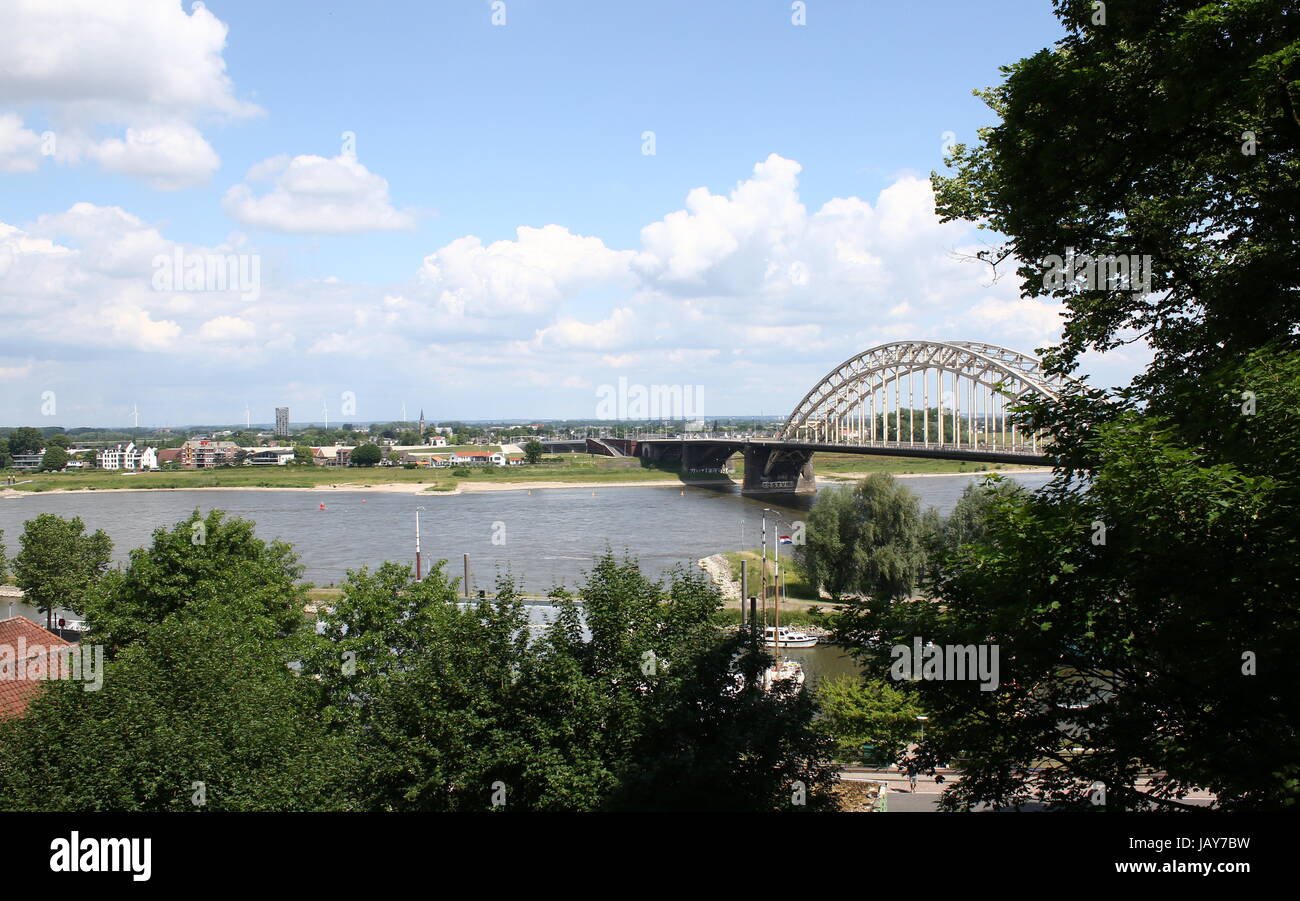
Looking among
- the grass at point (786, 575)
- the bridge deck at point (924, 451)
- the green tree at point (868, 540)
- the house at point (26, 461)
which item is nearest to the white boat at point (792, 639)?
the green tree at point (868, 540)

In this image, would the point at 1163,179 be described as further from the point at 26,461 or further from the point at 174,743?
the point at 26,461

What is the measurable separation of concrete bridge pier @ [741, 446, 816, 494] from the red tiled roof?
63.7 meters

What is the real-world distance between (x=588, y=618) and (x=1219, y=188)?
293 inches

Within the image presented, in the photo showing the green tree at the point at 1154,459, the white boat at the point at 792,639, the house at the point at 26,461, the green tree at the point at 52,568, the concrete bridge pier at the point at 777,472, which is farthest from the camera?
the house at the point at 26,461

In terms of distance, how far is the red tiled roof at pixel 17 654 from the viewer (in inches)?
533

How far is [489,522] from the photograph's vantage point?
5866cm

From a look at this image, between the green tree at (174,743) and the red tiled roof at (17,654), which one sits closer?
the green tree at (174,743)

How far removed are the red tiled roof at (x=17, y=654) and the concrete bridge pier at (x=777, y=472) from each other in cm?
6365

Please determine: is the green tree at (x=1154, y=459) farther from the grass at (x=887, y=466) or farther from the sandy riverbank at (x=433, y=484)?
the grass at (x=887, y=466)

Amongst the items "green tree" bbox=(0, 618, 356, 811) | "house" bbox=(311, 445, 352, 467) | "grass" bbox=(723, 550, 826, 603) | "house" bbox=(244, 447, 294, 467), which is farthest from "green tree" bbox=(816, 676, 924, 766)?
"house" bbox=(244, 447, 294, 467)

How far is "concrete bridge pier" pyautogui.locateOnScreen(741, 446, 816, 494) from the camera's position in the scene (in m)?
78.9
